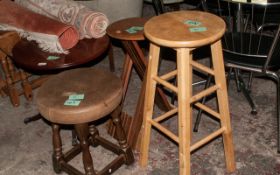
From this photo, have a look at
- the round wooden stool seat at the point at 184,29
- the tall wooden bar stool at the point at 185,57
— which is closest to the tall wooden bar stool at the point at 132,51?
the tall wooden bar stool at the point at 185,57

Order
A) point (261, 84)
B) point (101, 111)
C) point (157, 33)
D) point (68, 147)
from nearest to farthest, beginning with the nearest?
point (157, 33), point (101, 111), point (68, 147), point (261, 84)

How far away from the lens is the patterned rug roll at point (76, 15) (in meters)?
2.44

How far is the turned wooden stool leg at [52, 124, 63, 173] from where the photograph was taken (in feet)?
6.89

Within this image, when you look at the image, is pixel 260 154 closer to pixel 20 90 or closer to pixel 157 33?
pixel 157 33

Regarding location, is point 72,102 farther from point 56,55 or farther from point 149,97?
point 56,55

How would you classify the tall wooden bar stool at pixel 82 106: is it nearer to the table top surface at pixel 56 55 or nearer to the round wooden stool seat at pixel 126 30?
the table top surface at pixel 56 55

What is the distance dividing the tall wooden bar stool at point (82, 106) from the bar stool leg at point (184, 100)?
0.37m

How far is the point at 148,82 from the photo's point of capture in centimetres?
198

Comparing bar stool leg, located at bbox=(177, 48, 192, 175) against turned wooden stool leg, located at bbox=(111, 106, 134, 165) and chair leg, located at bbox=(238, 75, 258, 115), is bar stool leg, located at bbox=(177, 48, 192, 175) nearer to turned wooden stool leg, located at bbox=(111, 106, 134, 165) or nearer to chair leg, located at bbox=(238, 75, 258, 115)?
turned wooden stool leg, located at bbox=(111, 106, 134, 165)

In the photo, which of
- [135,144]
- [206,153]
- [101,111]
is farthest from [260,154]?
[101,111]

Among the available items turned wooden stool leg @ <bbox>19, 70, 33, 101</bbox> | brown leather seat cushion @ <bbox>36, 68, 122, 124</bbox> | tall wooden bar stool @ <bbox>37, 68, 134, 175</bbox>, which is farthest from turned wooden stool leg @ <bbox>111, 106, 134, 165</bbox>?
turned wooden stool leg @ <bbox>19, 70, 33, 101</bbox>

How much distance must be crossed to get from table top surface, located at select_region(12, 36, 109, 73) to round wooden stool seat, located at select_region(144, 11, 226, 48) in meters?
0.55

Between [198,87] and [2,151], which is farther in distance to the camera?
[198,87]

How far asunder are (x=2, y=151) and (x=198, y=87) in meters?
1.54
